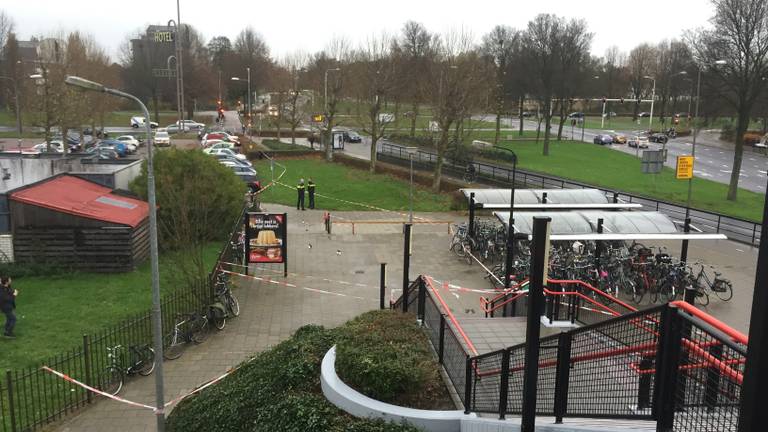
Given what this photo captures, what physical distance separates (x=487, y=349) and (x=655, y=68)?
106 meters

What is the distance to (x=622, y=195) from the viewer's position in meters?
32.3

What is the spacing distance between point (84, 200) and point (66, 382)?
9772mm

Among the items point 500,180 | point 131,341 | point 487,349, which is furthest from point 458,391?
point 500,180

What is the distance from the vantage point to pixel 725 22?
33906 mm

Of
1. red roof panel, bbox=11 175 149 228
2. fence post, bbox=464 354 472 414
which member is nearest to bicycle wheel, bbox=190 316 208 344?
red roof panel, bbox=11 175 149 228

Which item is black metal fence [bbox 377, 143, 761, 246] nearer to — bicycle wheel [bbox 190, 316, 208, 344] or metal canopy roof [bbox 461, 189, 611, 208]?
metal canopy roof [bbox 461, 189, 611, 208]

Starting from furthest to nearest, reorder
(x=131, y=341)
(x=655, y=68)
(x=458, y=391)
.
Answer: (x=655, y=68)
(x=131, y=341)
(x=458, y=391)

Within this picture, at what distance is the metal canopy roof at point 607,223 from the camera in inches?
766

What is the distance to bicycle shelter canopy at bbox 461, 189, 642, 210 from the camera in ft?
75.5

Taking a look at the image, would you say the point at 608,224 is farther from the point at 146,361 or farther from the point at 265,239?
the point at 146,361

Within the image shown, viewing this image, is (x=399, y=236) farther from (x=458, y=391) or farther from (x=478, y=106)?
(x=478, y=106)

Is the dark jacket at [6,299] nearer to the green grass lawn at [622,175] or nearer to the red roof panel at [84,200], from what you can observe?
the red roof panel at [84,200]

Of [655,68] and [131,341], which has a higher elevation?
[655,68]

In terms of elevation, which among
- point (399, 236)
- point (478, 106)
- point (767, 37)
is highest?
point (767, 37)
